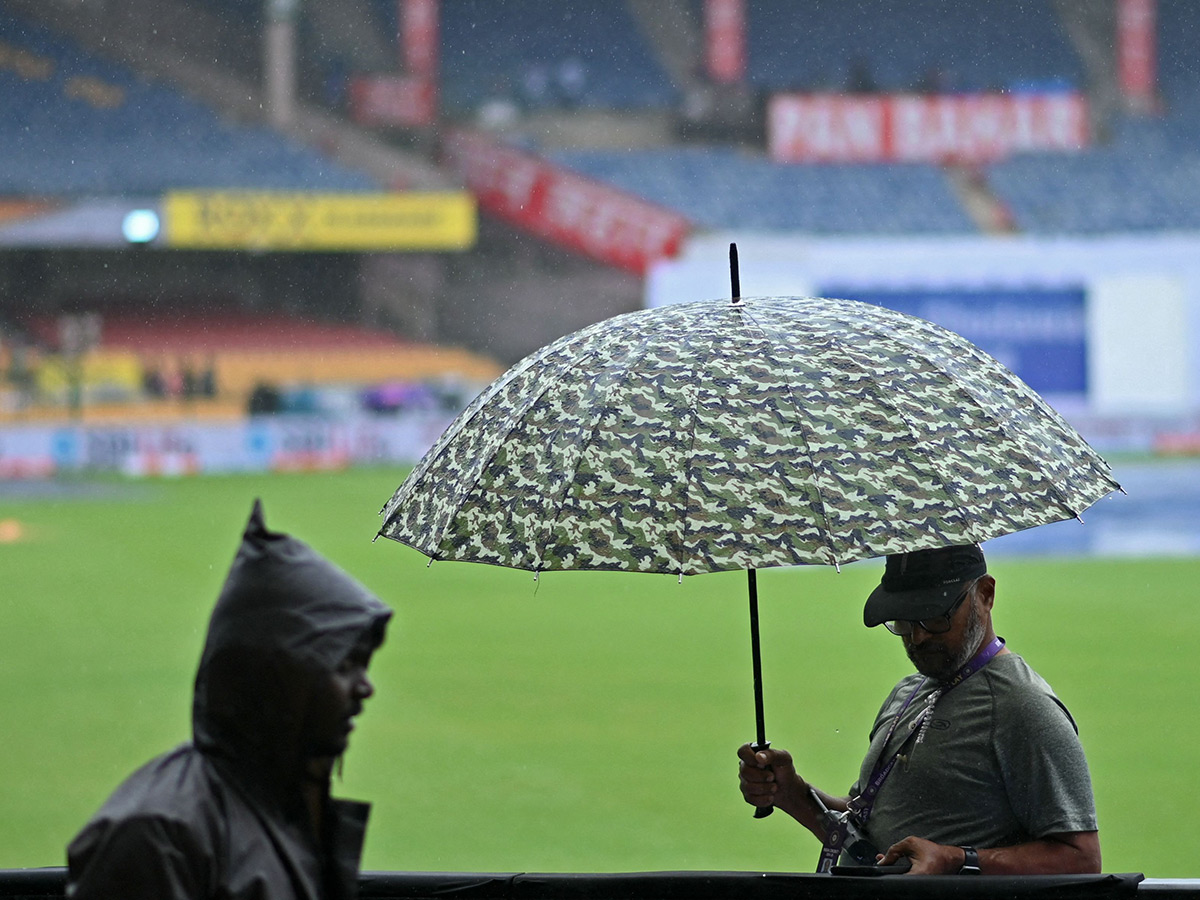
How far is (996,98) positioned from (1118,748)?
72.1 ft

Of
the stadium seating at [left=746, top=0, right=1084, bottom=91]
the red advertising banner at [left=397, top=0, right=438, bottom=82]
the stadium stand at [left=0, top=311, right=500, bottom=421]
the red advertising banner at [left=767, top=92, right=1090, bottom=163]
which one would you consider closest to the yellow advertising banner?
the stadium stand at [left=0, top=311, right=500, bottom=421]

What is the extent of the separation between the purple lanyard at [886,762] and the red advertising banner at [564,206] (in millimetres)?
25340

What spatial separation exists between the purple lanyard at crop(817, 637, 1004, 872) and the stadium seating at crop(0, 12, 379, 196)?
2656cm

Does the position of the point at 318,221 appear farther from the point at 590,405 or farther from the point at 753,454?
the point at 753,454

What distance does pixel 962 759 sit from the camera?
2.07 metres


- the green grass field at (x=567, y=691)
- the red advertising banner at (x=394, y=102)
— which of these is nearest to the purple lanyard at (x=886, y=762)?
the green grass field at (x=567, y=691)

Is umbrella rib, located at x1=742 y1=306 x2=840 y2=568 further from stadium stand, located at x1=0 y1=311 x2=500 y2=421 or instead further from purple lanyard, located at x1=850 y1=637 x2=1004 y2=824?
stadium stand, located at x1=0 y1=311 x2=500 y2=421

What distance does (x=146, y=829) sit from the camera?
1.28m

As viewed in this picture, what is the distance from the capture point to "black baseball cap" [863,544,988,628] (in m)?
2.06

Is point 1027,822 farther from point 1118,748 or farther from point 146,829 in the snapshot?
point 1118,748

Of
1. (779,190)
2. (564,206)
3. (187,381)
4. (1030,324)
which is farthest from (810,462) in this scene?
(779,190)

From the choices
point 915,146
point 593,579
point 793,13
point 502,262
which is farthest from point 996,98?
point 593,579

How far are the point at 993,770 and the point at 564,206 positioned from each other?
2674 cm

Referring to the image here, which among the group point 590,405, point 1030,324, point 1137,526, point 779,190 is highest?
point 779,190
